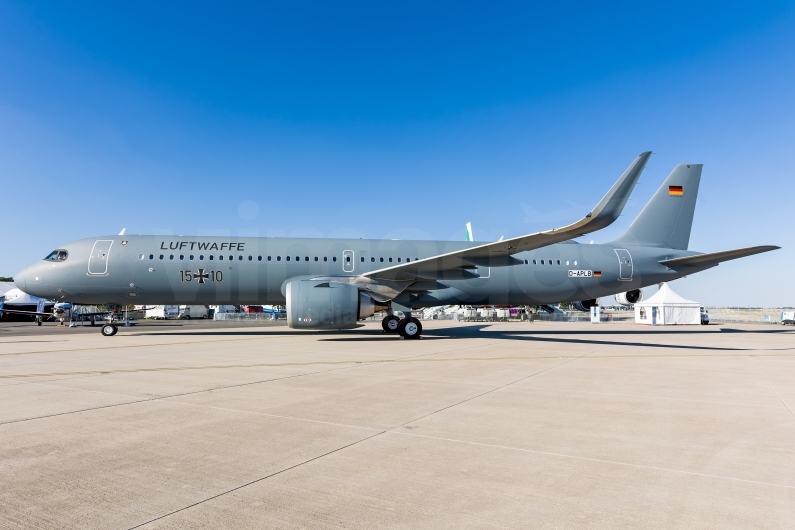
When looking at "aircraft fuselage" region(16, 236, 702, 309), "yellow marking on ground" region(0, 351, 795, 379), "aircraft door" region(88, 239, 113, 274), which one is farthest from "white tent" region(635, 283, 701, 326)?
"aircraft door" region(88, 239, 113, 274)

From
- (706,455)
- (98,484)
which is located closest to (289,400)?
(98,484)

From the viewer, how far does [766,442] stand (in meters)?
4.48

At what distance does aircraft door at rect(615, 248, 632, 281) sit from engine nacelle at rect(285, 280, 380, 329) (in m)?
11.9

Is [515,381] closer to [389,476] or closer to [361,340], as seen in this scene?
[389,476]

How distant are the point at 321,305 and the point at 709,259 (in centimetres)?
1602

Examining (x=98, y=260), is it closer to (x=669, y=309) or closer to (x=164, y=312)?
(x=669, y=309)

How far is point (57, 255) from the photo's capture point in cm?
1730

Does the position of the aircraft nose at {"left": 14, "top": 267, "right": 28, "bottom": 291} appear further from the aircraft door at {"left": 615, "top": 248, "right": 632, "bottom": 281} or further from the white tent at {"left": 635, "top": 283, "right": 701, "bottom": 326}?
the white tent at {"left": 635, "top": 283, "right": 701, "bottom": 326}

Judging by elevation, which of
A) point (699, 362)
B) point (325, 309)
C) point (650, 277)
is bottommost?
point (699, 362)

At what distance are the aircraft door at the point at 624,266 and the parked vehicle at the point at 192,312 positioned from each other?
4257 cm

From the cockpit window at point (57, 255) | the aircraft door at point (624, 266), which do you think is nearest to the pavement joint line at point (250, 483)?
the cockpit window at point (57, 255)

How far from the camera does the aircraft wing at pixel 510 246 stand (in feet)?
39.1

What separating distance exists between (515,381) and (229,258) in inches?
508

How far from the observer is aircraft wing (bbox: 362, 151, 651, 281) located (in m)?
11.9
